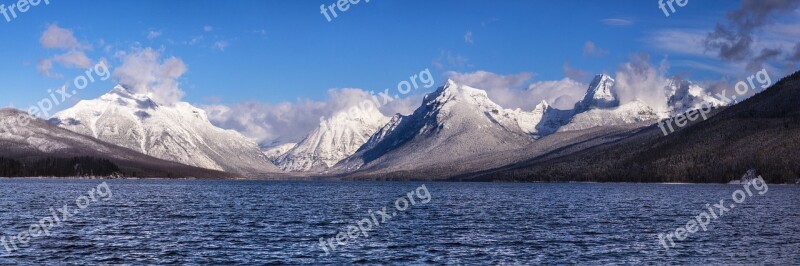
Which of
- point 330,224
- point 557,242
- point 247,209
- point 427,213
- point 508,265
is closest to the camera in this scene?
point 508,265

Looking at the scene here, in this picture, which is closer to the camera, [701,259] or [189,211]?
[701,259]

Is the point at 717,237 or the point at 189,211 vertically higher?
the point at 189,211

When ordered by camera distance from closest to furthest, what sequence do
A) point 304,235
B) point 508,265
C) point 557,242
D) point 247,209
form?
1. point 508,265
2. point 557,242
3. point 304,235
4. point 247,209

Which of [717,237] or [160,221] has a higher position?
[160,221]

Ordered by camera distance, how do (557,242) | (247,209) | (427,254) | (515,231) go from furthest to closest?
(247,209) → (515,231) → (557,242) → (427,254)

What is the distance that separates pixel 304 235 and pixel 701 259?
43764 mm

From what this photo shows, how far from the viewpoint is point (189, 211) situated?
139250 mm

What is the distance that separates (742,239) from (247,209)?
85956mm

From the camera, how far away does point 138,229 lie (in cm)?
10125

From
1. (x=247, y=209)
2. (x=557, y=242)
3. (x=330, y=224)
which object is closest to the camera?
(x=557, y=242)

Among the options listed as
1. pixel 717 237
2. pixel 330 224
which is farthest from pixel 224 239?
pixel 717 237

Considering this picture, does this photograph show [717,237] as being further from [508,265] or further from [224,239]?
[224,239]

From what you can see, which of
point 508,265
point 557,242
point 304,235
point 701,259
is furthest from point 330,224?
point 701,259

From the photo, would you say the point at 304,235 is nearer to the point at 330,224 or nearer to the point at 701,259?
the point at 330,224
